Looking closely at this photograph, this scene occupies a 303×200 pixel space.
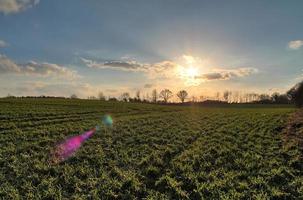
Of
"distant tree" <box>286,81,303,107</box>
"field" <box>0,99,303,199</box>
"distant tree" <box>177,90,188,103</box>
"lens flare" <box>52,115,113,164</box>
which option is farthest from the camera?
"distant tree" <box>177,90,188,103</box>

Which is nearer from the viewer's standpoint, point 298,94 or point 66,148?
point 66,148

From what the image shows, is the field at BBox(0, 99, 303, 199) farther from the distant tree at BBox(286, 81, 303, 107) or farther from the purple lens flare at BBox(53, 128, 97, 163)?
the distant tree at BBox(286, 81, 303, 107)

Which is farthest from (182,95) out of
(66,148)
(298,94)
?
(66,148)

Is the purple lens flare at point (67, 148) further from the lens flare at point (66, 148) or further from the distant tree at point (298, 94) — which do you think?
the distant tree at point (298, 94)

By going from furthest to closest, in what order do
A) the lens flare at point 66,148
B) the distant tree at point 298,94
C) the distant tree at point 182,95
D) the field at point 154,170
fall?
the distant tree at point 182,95 < the distant tree at point 298,94 < the lens flare at point 66,148 < the field at point 154,170

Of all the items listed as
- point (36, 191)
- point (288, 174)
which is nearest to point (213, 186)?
point (288, 174)

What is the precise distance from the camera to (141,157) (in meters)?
13.3

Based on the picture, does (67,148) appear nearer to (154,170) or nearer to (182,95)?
(154,170)

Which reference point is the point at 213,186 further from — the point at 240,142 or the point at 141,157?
the point at 240,142

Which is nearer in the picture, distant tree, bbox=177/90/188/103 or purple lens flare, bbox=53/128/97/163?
purple lens flare, bbox=53/128/97/163

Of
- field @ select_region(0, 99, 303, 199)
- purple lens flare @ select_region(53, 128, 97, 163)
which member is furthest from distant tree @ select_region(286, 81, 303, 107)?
purple lens flare @ select_region(53, 128, 97, 163)

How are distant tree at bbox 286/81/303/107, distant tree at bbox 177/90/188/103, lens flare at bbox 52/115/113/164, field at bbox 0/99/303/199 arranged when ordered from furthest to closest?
A: distant tree at bbox 177/90/188/103
distant tree at bbox 286/81/303/107
lens flare at bbox 52/115/113/164
field at bbox 0/99/303/199

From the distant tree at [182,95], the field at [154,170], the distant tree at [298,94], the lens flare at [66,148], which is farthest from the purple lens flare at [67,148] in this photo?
the distant tree at [182,95]

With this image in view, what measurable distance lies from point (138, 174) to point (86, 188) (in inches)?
90.0
